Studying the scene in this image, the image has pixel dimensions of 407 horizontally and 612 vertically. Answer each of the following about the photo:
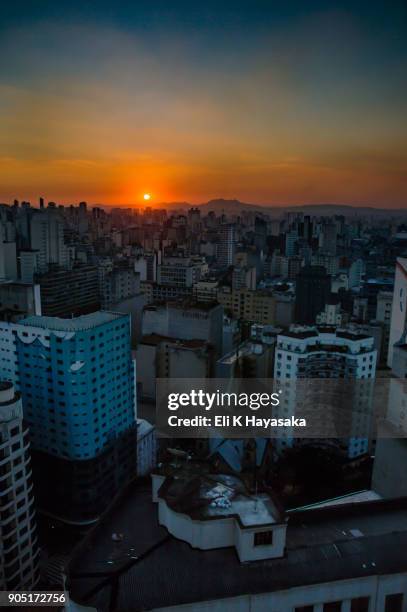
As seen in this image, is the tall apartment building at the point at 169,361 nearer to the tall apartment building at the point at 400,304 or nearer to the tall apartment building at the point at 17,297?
the tall apartment building at the point at 17,297

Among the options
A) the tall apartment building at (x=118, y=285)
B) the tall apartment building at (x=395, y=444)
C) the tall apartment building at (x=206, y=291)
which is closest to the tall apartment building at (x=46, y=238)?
the tall apartment building at (x=118, y=285)

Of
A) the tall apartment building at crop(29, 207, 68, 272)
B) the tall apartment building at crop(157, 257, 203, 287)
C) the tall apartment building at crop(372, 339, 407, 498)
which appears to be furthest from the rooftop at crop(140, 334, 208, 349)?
the tall apartment building at crop(29, 207, 68, 272)

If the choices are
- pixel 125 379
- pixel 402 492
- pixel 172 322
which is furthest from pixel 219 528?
pixel 172 322

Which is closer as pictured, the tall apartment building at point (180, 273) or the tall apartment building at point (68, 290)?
the tall apartment building at point (68, 290)

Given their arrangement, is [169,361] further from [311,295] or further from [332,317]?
[311,295]

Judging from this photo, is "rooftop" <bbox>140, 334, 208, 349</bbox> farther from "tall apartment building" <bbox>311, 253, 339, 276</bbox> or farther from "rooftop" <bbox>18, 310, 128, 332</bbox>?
"tall apartment building" <bbox>311, 253, 339, 276</bbox>

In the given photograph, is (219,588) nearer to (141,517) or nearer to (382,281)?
(141,517)
